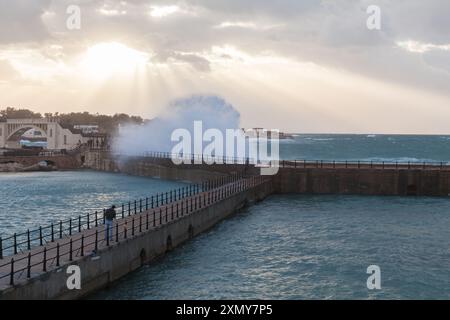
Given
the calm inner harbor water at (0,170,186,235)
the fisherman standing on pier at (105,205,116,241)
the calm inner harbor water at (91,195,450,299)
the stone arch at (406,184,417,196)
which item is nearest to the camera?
the fisherman standing on pier at (105,205,116,241)

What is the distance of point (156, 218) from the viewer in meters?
31.3

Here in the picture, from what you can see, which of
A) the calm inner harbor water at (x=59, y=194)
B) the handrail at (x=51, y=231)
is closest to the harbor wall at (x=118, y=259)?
the handrail at (x=51, y=231)

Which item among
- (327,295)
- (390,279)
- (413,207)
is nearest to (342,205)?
(413,207)

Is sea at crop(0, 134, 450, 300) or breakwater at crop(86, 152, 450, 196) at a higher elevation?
breakwater at crop(86, 152, 450, 196)

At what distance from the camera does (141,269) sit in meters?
26.6

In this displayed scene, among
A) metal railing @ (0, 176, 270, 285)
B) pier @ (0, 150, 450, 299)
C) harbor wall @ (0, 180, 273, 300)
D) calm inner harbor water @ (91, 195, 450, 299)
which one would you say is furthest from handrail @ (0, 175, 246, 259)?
calm inner harbor water @ (91, 195, 450, 299)

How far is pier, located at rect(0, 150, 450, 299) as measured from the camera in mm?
19938


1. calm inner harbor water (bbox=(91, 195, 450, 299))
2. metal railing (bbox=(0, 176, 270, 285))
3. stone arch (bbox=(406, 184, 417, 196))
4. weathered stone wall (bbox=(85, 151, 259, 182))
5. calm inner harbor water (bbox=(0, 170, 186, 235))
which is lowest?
calm inner harbor water (bbox=(91, 195, 450, 299))

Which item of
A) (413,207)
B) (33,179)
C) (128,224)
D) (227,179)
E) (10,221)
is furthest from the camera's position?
(33,179)

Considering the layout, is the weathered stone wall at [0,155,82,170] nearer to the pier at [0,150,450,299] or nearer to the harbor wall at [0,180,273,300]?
the pier at [0,150,450,299]

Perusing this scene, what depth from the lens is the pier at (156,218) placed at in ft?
65.4

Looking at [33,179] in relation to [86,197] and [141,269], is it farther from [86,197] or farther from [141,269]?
[141,269]
